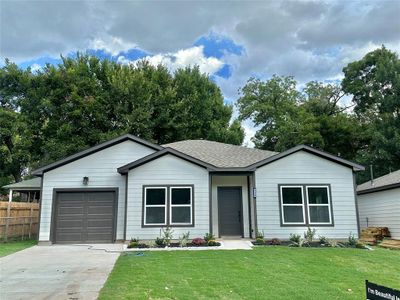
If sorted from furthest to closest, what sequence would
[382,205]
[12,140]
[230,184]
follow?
[12,140]
[382,205]
[230,184]

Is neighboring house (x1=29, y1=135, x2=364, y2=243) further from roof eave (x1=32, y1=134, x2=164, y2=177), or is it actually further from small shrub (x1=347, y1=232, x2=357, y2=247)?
small shrub (x1=347, y1=232, x2=357, y2=247)

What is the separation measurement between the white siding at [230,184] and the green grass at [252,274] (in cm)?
372

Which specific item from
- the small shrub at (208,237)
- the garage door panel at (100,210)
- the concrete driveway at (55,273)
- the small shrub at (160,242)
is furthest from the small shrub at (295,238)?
the garage door panel at (100,210)

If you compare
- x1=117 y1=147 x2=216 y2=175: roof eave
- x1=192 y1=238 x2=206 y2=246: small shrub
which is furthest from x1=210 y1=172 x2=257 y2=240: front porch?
x1=192 y1=238 x2=206 y2=246: small shrub

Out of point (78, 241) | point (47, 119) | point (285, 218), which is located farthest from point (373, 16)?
point (47, 119)

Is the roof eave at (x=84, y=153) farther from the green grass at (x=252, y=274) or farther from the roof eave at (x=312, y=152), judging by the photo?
the green grass at (x=252, y=274)

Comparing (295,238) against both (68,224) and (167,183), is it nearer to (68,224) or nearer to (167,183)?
(167,183)

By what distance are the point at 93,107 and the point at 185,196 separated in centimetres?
1614

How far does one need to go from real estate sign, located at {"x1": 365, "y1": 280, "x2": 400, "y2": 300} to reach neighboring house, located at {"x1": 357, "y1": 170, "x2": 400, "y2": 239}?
12354 mm

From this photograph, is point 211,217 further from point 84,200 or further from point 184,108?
point 184,108

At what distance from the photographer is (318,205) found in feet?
45.5

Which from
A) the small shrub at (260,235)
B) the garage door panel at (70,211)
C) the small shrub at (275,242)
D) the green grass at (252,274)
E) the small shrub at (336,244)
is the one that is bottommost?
the green grass at (252,274)

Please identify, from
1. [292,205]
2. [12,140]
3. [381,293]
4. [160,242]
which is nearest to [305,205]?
[292,205]

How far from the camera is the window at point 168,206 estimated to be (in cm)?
1357
